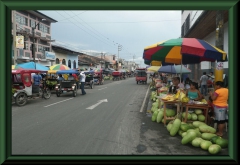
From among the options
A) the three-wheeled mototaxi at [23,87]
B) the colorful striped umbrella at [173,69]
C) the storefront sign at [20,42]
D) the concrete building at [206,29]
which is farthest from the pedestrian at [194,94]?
the storefront sign at [20,42]

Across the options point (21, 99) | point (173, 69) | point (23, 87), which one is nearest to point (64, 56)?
point (23, 87)

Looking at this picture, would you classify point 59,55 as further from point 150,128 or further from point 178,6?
point 178,6

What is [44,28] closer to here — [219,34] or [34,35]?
[34,35]

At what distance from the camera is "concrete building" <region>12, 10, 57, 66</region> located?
2906cm

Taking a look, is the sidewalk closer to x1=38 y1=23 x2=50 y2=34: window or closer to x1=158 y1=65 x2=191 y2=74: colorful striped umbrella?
x1=158 y1=65 x2=191 y2=74: colorful striped umbrella

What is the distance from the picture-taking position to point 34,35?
106ft

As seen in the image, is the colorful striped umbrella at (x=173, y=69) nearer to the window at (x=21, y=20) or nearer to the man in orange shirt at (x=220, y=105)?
the man in orange shirt at (x=220, y=105)

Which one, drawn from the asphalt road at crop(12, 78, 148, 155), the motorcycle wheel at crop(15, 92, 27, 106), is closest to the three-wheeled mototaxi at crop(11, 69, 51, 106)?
the motorcycle wheel at crop(15, 92, 27, 106)

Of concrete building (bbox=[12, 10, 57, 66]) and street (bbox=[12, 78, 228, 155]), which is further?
concrete building (bbox=[12, 10, 57, 66])

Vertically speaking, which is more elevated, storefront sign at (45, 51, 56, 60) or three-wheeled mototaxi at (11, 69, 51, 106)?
storefront sign at (45, 51, 56, 60)
